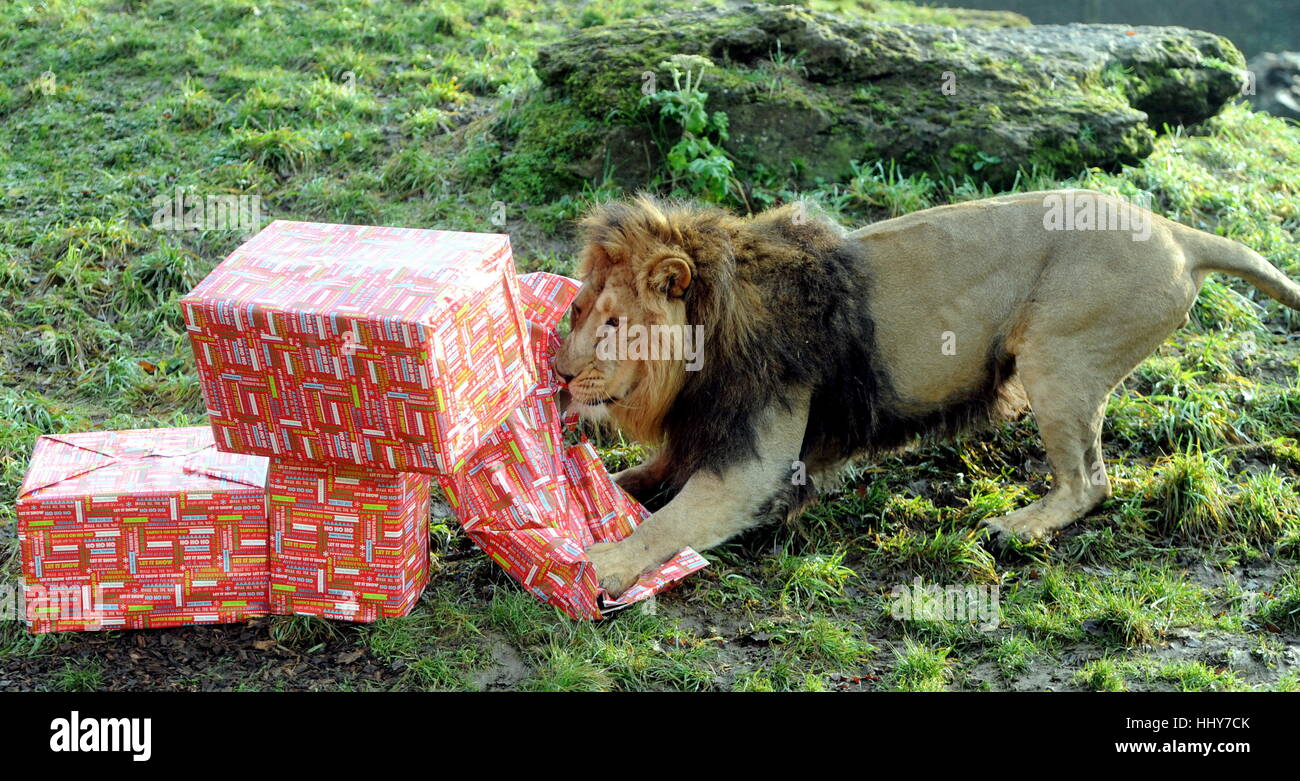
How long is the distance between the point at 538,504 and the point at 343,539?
685 mm

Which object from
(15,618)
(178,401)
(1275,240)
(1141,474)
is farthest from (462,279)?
(1275,240)

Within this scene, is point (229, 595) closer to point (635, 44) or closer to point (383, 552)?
point (383, 552)

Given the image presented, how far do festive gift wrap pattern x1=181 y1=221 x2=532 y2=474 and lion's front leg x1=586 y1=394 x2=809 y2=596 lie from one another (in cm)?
83

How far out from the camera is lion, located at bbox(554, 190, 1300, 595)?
458 cm

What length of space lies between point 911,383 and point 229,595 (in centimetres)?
262

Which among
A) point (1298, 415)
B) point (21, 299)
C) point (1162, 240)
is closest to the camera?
point (1162, 240)

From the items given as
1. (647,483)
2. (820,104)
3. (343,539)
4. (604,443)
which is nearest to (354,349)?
(343,539)

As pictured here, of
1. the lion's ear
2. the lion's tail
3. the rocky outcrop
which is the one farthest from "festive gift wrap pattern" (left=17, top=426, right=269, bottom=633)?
the rocky outcrop

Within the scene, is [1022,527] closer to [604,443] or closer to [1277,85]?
[604,443]

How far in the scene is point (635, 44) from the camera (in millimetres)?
7254

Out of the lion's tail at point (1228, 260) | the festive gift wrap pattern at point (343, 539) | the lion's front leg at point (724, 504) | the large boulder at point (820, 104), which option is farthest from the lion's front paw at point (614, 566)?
the large boulder at point (820, 104)

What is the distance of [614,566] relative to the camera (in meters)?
4.37

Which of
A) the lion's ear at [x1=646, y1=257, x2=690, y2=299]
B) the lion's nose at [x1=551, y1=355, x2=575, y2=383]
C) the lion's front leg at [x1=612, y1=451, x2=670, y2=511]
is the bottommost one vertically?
the lion's front leg at [x1=612, y1=451, x2=670, y2=511]

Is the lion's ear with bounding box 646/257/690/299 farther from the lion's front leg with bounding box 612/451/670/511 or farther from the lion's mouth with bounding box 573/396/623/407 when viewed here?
the lion's front leg with bounding box 612/451/670/511
